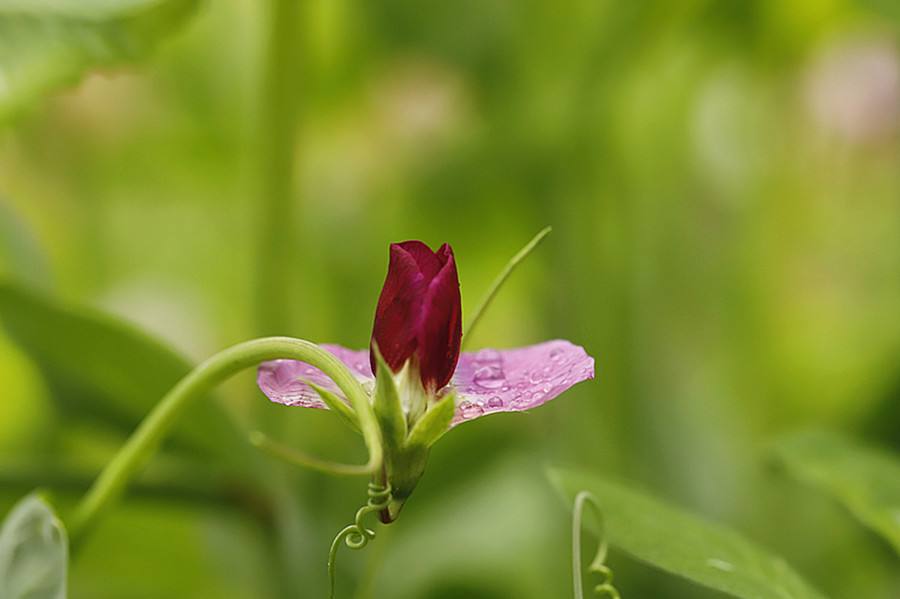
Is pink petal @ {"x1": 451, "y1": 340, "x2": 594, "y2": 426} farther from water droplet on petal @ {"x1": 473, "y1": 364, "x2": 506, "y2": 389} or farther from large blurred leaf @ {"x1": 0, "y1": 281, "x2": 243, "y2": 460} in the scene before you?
large blurred leaf @ {"x1": 0, "y1": 281, "x2": 243, "y2": 460}

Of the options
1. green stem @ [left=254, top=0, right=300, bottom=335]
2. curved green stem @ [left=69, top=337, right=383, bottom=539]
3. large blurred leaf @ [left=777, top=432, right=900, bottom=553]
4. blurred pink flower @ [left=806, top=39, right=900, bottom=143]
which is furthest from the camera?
blurred pink flower @ [left=806, top=39, right=900, bottom=143]

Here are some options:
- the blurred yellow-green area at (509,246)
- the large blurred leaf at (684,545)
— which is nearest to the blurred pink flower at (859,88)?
the blurred yellow-green area at (509,246)

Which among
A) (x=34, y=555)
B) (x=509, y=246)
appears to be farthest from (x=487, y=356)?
(x=509, y=246)

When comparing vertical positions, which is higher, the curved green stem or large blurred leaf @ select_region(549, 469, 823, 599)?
the curved green stem

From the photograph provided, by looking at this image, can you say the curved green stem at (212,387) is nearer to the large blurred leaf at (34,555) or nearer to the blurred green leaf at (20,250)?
the large blurred leaf at (34,555)

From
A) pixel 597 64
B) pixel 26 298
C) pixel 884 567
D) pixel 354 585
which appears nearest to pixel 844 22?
pixel 597 64

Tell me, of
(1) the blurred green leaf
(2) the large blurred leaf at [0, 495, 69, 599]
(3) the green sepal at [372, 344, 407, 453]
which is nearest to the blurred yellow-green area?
(1) the blurred green leaf

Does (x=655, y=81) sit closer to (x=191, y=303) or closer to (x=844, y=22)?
(x=844, y=22)
